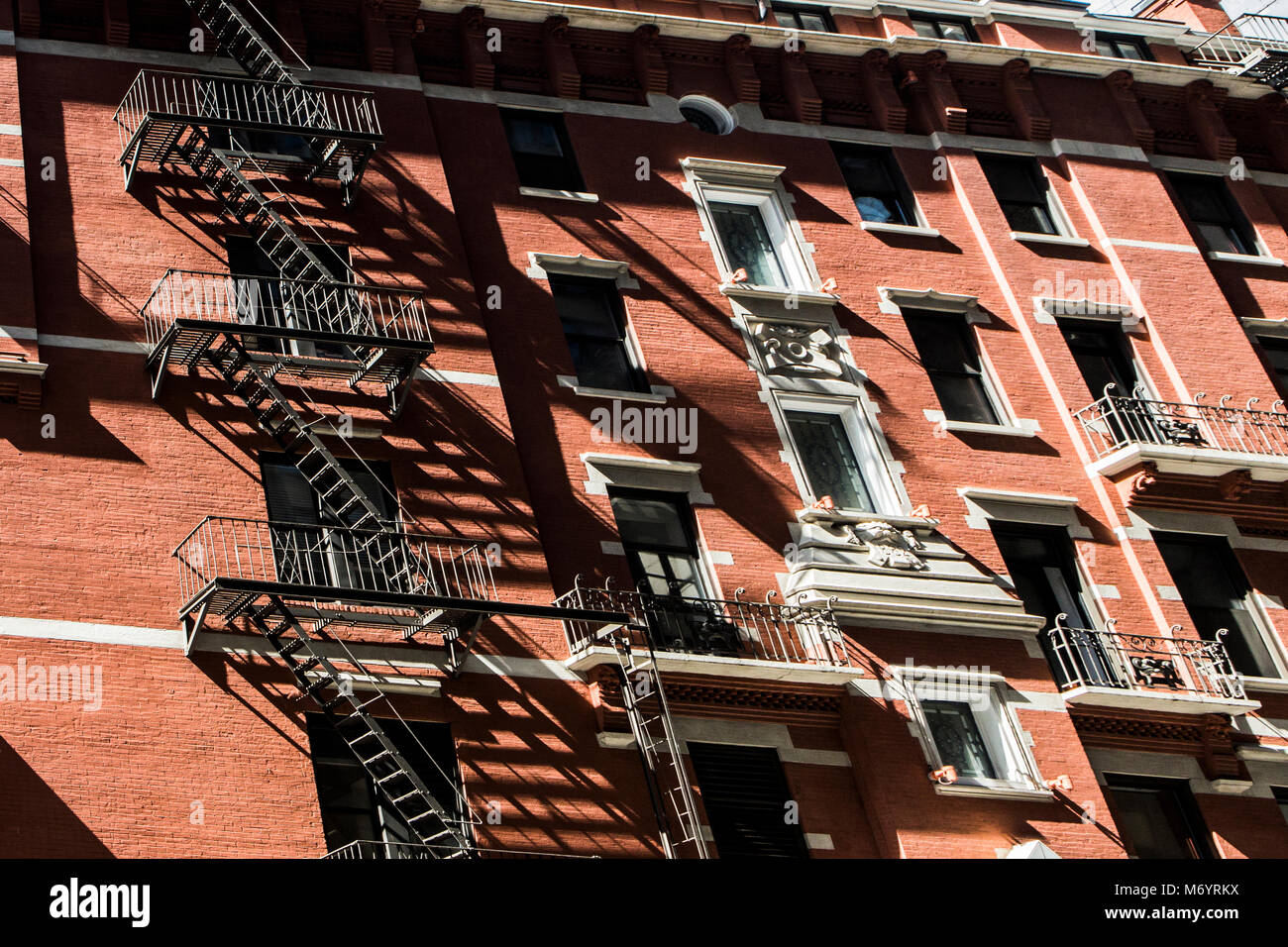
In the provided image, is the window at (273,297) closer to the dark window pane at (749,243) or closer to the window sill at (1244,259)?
the dark window pane at (749,243)

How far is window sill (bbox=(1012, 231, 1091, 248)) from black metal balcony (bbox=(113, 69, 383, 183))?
10.9 m

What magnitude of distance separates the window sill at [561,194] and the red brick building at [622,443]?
0.08m

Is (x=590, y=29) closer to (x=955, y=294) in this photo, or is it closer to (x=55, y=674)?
(x=955, y=294)

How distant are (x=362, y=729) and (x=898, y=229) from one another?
1351 cm

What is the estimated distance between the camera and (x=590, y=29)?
1133 inches

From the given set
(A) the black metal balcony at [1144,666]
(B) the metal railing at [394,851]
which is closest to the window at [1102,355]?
(A) the black metal balcony at [1144,666]

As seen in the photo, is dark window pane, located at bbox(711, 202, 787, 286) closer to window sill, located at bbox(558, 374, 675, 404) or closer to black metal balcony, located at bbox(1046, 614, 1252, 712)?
window sill, located at bbox(558, 374, 675, 404)

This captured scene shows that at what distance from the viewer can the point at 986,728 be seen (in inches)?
902

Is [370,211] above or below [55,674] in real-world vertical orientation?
above

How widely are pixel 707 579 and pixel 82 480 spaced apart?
817 cm

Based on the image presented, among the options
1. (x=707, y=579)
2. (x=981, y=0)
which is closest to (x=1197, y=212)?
(x=981, y=0)

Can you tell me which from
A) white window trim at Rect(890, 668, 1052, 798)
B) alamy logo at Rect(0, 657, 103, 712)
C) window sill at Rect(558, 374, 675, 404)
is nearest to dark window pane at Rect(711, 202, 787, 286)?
window sill at Rect(558, 374, 675, 404)

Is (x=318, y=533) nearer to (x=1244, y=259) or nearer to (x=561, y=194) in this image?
(x=561, y=194)
